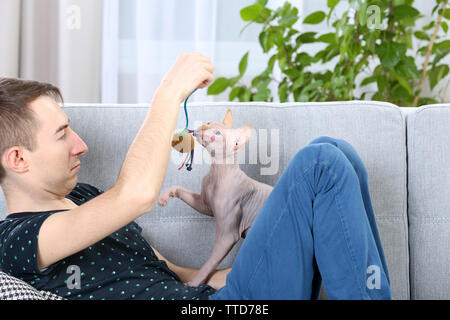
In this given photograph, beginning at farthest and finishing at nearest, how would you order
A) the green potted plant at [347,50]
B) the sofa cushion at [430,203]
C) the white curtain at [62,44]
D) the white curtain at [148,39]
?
the white curtain at [148,39], the white curtain at [62,44], the green potted plant at [347,50], the sofa cushion at [430,203]

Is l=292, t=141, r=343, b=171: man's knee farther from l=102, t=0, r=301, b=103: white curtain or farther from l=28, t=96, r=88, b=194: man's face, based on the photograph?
l=102, t=0, r=301, b=103: white curtain

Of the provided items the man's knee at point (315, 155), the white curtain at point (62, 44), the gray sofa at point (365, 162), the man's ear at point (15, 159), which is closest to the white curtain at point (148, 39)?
the white curtain at point (62, 44)

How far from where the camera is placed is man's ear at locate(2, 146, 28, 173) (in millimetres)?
941

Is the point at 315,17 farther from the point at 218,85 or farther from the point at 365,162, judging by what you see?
the point at 365,162

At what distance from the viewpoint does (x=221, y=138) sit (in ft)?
3.54

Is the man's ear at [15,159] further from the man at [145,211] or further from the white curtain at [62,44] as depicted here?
the white curtain at [62,44]

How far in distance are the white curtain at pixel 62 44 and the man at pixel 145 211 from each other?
108 centimetres

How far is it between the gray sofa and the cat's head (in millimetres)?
105

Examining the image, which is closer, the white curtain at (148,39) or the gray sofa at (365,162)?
the gray sofa at (365,162)

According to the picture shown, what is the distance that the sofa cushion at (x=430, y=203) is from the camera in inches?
47.0

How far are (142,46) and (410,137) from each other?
128cm

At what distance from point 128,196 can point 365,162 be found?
653 millimetres

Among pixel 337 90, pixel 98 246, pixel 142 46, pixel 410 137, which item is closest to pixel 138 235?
pixel 98 246

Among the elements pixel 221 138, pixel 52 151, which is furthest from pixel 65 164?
pixel 221 138
